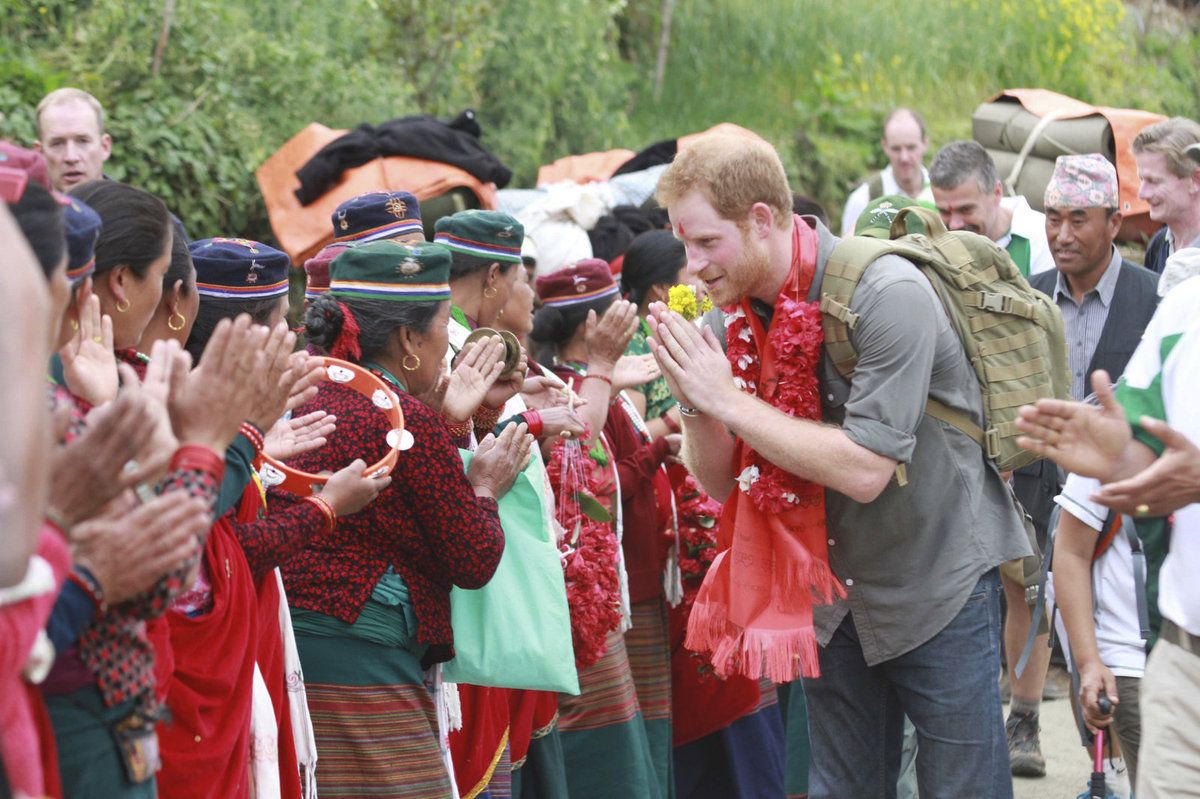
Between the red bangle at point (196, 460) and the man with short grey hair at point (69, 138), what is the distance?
4255 mm

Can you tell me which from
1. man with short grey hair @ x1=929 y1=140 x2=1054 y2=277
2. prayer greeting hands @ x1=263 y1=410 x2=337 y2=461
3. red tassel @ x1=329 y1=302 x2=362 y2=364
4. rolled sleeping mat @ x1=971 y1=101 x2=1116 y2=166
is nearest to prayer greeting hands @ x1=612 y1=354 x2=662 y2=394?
red tassel @ x1=329 y1=302 x2=362 y2=364

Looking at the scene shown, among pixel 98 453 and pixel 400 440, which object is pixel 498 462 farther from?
pixel 98 453

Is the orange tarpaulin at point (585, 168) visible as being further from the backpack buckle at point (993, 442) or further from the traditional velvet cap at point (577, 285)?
the backpack buckle at point (993, 442)

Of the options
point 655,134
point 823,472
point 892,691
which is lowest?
point 655,134

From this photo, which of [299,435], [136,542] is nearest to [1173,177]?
[299,435]

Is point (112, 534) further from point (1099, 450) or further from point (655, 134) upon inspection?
point (655, 134)

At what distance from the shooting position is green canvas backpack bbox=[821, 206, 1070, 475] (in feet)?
13.3

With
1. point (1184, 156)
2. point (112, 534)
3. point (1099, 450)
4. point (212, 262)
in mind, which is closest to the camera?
point (112, 534)

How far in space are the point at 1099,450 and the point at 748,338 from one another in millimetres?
1343

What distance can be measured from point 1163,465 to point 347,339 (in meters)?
2.18

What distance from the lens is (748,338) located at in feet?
14.1

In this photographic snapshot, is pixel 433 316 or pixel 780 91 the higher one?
pixel 433 316

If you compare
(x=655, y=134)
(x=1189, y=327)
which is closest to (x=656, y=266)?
(x=1189, y=327)

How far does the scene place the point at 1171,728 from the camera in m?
3.27
